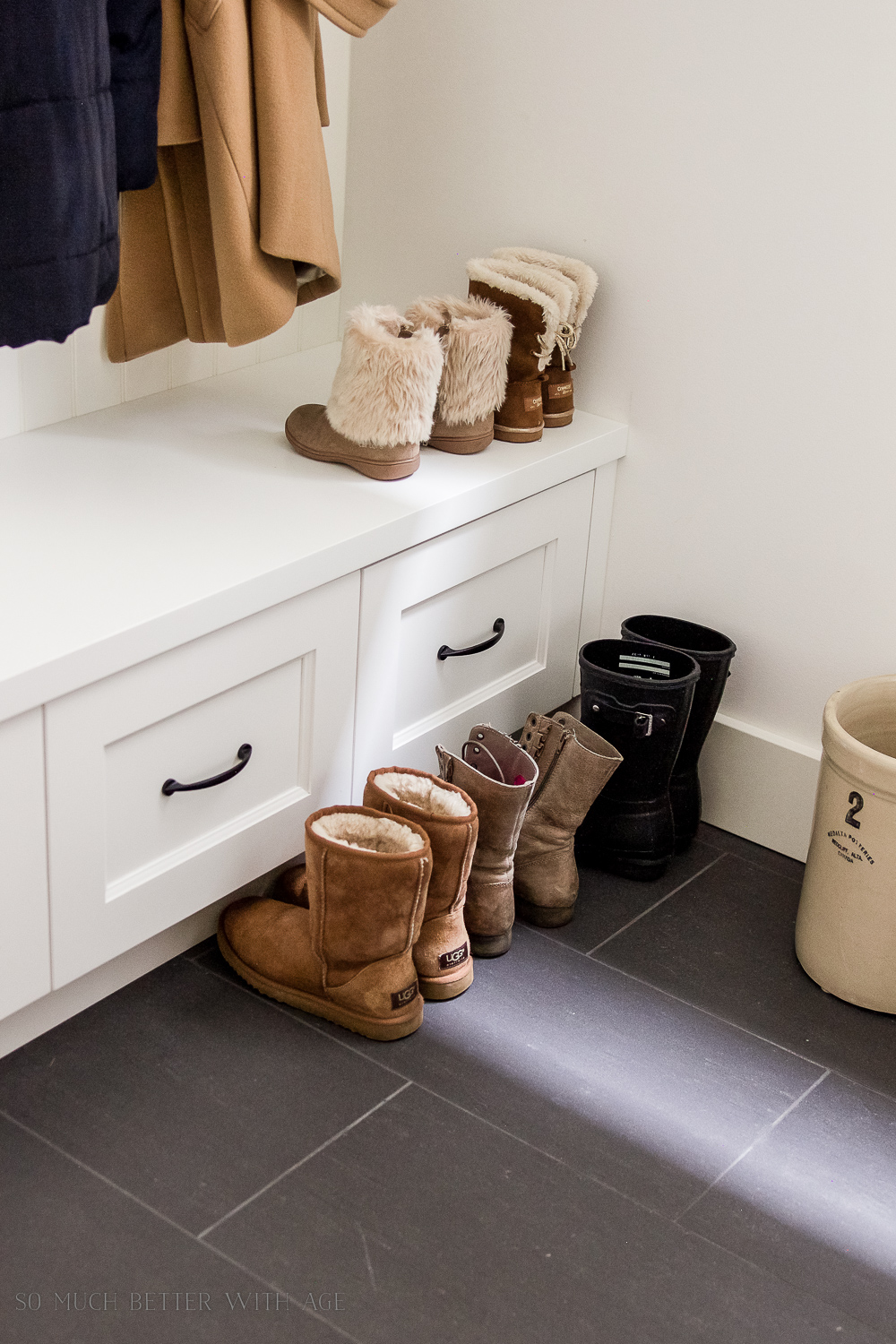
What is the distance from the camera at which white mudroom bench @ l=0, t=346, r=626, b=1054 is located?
141 cm

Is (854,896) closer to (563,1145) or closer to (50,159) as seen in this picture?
(563,1145)

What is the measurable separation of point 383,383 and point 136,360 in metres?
0.46

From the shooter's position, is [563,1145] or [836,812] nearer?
[563,1145]

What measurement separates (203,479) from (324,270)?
322mm

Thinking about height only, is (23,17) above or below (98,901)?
above

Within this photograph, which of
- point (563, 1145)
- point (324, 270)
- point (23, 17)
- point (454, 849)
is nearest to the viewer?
point (23, 17)

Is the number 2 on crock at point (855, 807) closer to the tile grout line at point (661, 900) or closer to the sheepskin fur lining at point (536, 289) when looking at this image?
the tile grout line at point (661, 900)

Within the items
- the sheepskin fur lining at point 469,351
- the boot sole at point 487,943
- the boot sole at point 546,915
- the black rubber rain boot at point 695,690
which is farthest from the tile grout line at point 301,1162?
the sheepskin fur lining at point 469,351

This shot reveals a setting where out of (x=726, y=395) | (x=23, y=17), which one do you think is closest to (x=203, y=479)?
(x=23, y=17)

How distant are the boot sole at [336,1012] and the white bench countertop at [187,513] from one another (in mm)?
481

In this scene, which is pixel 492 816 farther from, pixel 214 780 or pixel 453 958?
pixel 214 780

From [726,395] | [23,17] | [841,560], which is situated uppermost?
[23,17]

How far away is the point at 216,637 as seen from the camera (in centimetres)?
152

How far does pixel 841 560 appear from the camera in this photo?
1.91 m
